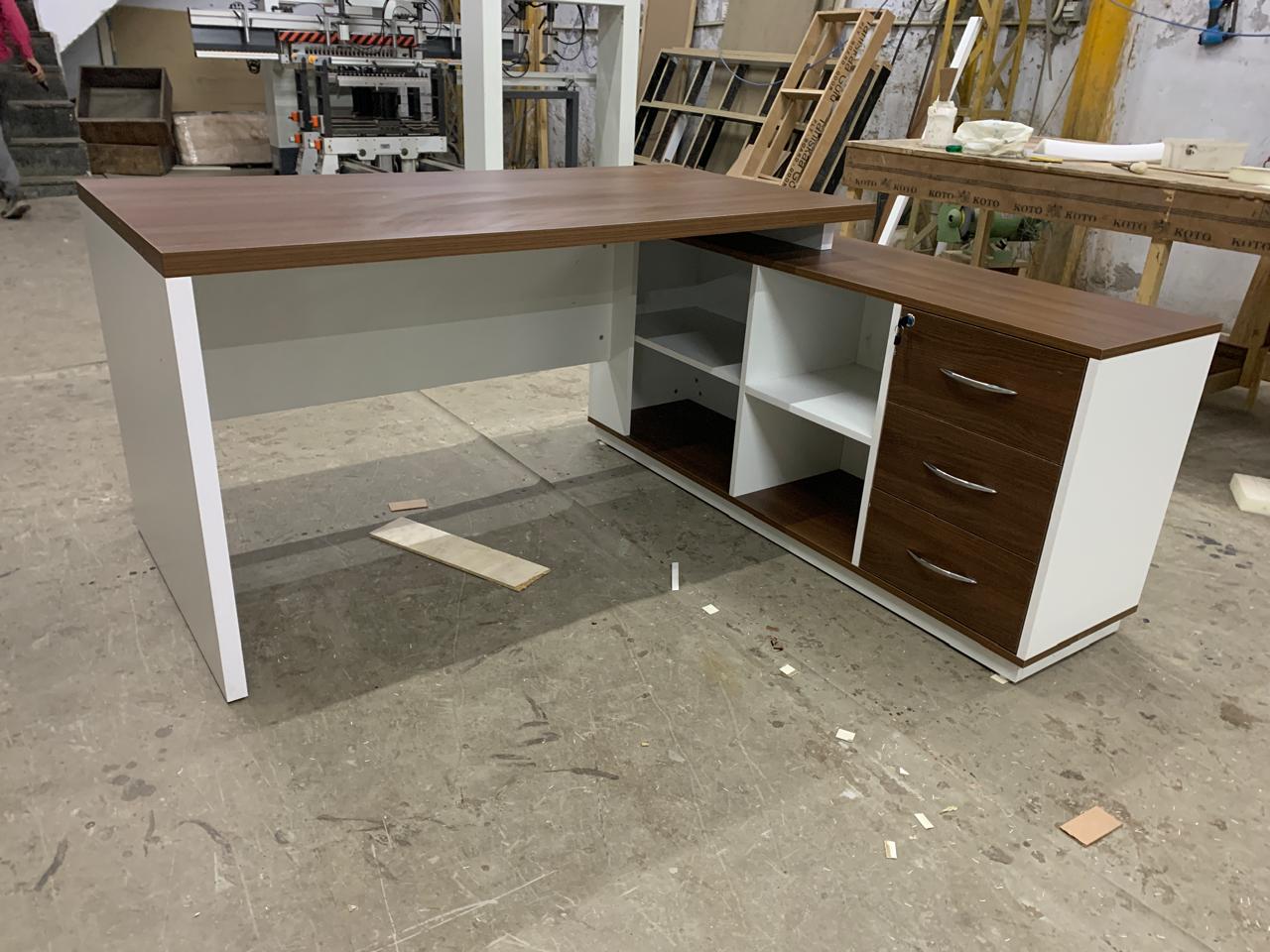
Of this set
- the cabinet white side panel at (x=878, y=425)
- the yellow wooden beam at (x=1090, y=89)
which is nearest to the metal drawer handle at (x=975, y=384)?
the cabinet white side panel at (x=878, y=425)

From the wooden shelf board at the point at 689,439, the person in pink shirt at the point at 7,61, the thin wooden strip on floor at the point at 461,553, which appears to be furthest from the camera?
the person in pink shirt at the point at 7,61

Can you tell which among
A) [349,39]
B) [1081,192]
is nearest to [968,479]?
[1081,192]

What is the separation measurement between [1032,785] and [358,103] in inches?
233

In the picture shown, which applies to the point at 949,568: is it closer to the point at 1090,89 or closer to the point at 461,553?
the point at 461,553

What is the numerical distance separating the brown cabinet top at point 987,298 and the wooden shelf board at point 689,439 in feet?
1.95

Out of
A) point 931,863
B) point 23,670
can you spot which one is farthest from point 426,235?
point 931,863

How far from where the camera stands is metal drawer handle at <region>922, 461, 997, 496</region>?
1750 millimetres

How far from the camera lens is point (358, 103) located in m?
6.07

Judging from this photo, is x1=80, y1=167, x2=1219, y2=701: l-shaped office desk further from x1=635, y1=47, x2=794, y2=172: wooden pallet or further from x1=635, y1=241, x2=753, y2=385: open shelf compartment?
x1=635, y1=47, x2=794, y2=172: wooden pallet

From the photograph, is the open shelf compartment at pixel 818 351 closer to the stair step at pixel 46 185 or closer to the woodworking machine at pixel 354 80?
the woodworking machine at pixel 354 80

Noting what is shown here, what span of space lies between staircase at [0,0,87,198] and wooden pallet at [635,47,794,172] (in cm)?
377

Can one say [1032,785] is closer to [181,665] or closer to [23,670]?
[181,665]

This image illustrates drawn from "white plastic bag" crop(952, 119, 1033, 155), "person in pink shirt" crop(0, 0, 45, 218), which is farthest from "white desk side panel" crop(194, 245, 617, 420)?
"person in pink shirt" crop(0, 0, 45, 218)

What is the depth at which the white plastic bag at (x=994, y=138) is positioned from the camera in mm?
3148
